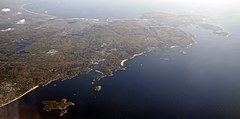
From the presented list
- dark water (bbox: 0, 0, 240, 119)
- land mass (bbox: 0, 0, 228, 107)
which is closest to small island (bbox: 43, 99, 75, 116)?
dark water (bbox: 0, 0, 240, 119)

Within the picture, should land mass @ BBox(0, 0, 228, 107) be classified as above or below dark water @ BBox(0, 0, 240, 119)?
above

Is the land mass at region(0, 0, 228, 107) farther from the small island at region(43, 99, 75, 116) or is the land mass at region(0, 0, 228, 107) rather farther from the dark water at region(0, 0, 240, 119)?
the small island at region(43, 99, 75, 116)

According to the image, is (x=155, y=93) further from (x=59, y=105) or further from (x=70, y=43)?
(x=70, y=43)

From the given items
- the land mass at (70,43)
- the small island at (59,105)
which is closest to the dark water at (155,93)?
the small island at (59,105)

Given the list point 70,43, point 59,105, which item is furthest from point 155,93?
point 70,43

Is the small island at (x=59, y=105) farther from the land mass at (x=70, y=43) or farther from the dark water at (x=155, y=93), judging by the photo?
the land mass at (x=70, y=43)
